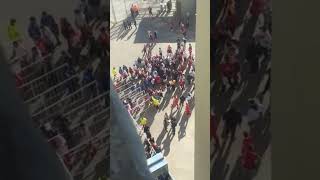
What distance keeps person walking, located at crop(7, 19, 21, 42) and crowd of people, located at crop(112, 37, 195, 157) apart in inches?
218

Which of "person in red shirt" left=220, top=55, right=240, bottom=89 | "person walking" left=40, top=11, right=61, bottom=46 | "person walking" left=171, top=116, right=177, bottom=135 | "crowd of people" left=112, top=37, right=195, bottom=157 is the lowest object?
"person walking" left=171, top=116, right=177, bottom=135

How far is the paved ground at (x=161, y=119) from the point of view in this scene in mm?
5734

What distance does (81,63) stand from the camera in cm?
139

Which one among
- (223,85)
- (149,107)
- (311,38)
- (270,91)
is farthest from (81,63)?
(149,107)

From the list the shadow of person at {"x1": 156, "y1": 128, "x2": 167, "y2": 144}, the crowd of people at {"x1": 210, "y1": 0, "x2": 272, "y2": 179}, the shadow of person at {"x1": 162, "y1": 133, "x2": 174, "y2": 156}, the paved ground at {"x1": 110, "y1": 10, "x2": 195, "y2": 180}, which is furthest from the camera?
the shadow of person at {"x1": 156, "y1": 128, "x2": 167, "y2": 144}

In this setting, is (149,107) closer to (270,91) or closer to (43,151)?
(270,91)

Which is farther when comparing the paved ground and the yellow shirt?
the paved ground

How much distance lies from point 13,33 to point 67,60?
0.16 m

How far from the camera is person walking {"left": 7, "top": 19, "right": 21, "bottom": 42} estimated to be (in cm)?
128

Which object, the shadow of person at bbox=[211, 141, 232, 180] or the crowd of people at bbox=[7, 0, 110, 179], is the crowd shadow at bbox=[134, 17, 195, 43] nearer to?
the shadow of person at bbox=[211, 141, 232, 180]

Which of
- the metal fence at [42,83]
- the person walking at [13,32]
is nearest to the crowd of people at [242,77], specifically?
the metal fence at [42,83]

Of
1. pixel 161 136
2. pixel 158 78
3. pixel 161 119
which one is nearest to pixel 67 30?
pixel 161 136

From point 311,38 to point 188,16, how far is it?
22.7 ft

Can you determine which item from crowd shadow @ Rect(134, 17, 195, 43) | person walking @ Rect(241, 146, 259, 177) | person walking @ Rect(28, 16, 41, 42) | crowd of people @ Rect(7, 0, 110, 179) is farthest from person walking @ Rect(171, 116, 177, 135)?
person walking @ Rect(28, 16, 41, 42)
